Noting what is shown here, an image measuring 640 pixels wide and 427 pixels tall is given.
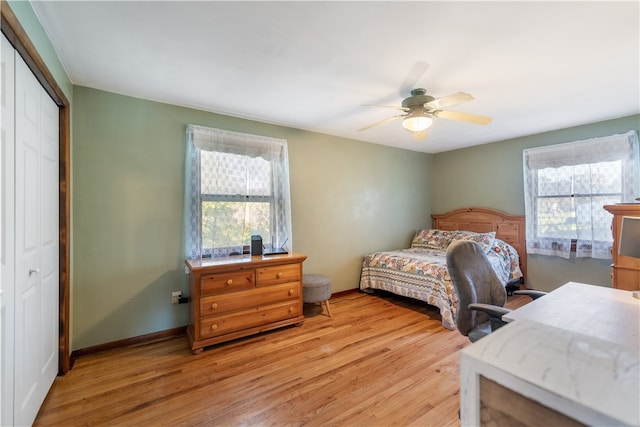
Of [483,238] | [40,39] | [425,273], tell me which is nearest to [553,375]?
[40,39]

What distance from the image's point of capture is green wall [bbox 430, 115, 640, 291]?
3.48m

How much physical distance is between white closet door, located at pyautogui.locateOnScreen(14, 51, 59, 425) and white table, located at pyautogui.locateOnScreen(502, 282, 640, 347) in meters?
2.48

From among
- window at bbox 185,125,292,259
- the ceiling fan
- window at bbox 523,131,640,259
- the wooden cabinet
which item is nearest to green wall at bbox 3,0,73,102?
window at bbox 185,125,292,259

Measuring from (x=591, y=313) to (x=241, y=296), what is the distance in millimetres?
2454

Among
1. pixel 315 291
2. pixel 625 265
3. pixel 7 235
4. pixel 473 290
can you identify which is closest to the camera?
pixel 7 235

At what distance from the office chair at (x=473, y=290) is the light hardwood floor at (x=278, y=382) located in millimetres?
494

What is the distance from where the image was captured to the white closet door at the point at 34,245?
1463mm

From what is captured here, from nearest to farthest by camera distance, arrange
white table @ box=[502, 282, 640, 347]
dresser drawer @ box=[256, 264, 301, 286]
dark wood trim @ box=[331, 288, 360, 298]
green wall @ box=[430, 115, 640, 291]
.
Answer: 1. white table @ box=[502, 282, 640, 347]
2. dresser drawer @ box=[256, 264, 301, 286]
3. green wall @ box=[430, 115, 640, 291]
4. dark wood trim @ box=[331, 288, 360, 298]

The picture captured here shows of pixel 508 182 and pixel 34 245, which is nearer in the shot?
pixel 34 245

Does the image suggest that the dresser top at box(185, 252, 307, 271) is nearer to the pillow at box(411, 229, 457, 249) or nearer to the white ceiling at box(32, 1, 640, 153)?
the white ceiling at box(32, 1, 640, 153)

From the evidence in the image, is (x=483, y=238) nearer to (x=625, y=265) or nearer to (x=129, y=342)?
(x=625, y=265)

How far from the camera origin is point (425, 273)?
11.1 ft

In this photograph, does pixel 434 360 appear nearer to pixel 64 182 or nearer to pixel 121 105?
pixel 64 182

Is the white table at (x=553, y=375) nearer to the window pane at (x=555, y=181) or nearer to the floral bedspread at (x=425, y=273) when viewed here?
the floral bedspread at (x=425, y=273)
